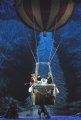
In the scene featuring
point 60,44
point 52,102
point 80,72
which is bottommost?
point 52,102

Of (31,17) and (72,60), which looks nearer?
(31,17)

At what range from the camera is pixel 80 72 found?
32.7ft

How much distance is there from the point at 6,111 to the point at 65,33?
230 centimetres

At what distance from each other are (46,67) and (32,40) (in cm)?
73

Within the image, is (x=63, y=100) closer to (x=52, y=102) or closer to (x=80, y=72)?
(x=80, y=72)

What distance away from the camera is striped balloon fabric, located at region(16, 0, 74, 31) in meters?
8.16

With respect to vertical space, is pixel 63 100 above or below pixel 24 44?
below

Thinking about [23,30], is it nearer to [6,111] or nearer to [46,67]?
[46,67]

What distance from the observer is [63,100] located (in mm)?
9828

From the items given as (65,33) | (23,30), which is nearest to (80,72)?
(65,33)

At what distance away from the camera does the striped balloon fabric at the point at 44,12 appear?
8156 millimetres

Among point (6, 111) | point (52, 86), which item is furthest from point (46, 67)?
point (52, 86)

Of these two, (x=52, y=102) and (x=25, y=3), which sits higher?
(x=25, y=3)

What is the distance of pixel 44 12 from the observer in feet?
26.9
